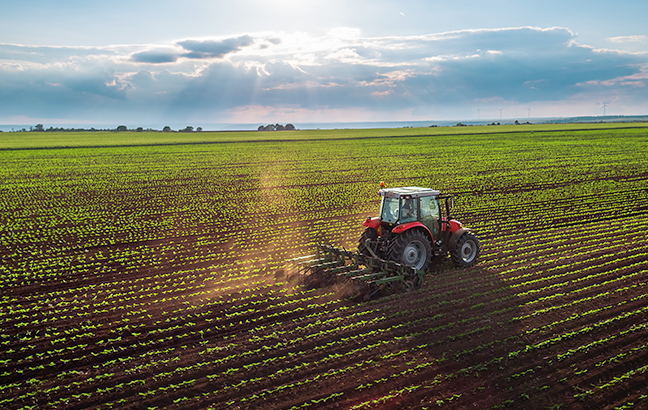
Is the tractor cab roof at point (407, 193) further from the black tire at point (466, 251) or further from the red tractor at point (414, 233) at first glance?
the black tire at point (466, 251)

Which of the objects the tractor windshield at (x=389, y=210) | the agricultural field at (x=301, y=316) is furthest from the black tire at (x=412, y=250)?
the tractor windshield at (x=389, y=210)

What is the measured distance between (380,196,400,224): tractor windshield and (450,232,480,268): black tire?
2083 millimetres

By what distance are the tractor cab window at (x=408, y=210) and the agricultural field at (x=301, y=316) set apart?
1753 millimetres

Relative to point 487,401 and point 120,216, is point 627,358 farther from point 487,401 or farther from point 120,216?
point 120,216

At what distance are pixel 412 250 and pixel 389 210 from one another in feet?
4.18

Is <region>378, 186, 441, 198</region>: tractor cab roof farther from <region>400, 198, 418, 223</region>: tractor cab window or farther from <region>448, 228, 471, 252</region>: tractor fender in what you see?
<region>448, 228, 471, 252</region>: tractor fender

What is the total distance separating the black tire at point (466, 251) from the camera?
40.7 feet

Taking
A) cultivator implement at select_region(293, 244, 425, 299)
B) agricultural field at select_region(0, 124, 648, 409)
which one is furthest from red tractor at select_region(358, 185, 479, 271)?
agricultural field at select_region(0, 124, 648, 409)

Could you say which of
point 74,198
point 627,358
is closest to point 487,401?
point 627,358

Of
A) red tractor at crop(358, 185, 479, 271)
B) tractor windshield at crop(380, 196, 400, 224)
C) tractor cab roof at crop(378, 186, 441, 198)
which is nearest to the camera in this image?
red tractor at crop(358, 185, 479, 271)

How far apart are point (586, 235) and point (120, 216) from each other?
66.4 feet

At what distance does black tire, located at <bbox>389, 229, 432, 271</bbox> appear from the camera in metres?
11.3

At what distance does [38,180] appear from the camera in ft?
109

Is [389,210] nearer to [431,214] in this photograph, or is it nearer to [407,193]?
[407,193]
